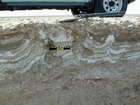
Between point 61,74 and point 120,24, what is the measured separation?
1.44 m

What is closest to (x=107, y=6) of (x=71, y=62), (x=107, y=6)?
(x=107, y=6)

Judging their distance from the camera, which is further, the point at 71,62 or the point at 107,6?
the point at 107,6

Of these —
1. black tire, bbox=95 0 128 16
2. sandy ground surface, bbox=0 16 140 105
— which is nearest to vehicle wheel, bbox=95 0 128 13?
black tire, bbox=95 0 128 16

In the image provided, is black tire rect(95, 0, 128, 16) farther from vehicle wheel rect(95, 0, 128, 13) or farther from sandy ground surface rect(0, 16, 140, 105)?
sandy ground surface rect(0, 16, 140, 105)

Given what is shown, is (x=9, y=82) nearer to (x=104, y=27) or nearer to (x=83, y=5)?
(x=104, y=27)

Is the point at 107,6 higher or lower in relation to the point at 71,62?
higher

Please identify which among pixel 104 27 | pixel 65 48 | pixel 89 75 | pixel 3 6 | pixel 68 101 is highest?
pixel 3 6

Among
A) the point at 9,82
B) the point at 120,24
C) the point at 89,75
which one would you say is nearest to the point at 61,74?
the point at 89,75

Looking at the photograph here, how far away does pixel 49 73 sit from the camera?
15.6 ft

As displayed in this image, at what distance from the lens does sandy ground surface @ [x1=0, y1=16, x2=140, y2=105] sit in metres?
4.60

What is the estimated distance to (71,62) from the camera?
4.84m

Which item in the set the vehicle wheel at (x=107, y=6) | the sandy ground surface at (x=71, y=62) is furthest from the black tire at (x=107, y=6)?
the sandy ground surface at (x=71, y=62)

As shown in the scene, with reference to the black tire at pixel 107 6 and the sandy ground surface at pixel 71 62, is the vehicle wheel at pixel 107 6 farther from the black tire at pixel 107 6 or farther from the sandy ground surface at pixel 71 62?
the sandy ground surface at pixel 71 62

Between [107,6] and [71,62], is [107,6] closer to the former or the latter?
[107,6]
